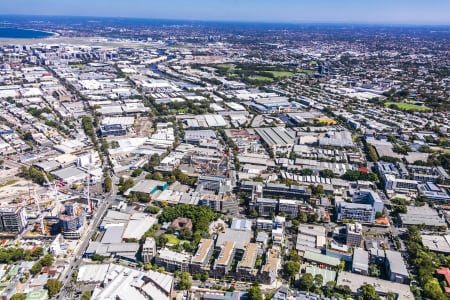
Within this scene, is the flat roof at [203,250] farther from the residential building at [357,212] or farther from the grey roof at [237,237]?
the residential building at [357,212]

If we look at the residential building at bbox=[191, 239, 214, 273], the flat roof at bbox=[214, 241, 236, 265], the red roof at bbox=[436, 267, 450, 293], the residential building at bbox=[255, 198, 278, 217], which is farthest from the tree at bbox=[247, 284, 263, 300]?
the red roof at bbox=[436, 267, 450, 293]

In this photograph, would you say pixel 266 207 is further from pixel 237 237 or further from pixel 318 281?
pixel 318 281

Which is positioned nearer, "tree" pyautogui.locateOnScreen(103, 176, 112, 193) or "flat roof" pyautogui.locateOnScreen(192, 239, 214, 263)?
"flat roof" pyautogui.locateOnScreen(192, 239, 214, 263)

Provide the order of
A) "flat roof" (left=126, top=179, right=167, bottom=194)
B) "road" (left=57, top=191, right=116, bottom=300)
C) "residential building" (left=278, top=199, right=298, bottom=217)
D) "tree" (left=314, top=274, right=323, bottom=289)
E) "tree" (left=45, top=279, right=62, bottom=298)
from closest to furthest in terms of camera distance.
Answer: "tree" (left=45, top=279, right=62, bottom=298)
"tree" (left=314, top=274, right=323, bottom=289)
"road" (left=57, top=191, right=116, bottom=300)
"residential building" (left=278, top=199, right=298, bottom=217)
"flat roof" (left=126, top=179, right=167, bottom=194)

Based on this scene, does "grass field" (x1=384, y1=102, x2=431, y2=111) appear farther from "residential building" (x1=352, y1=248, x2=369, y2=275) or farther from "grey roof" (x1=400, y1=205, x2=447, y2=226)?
"residential building" (x1=352, y1=248, x2=369, y2=275)

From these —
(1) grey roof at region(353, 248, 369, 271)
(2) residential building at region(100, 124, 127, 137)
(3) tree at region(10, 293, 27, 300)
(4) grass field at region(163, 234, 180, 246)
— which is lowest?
(4) grass field at region(163, 234, 180, 246)

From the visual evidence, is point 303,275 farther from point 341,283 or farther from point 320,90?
point 320,90

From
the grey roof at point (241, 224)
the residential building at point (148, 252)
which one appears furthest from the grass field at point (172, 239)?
the grey roof at point (241, 224)
